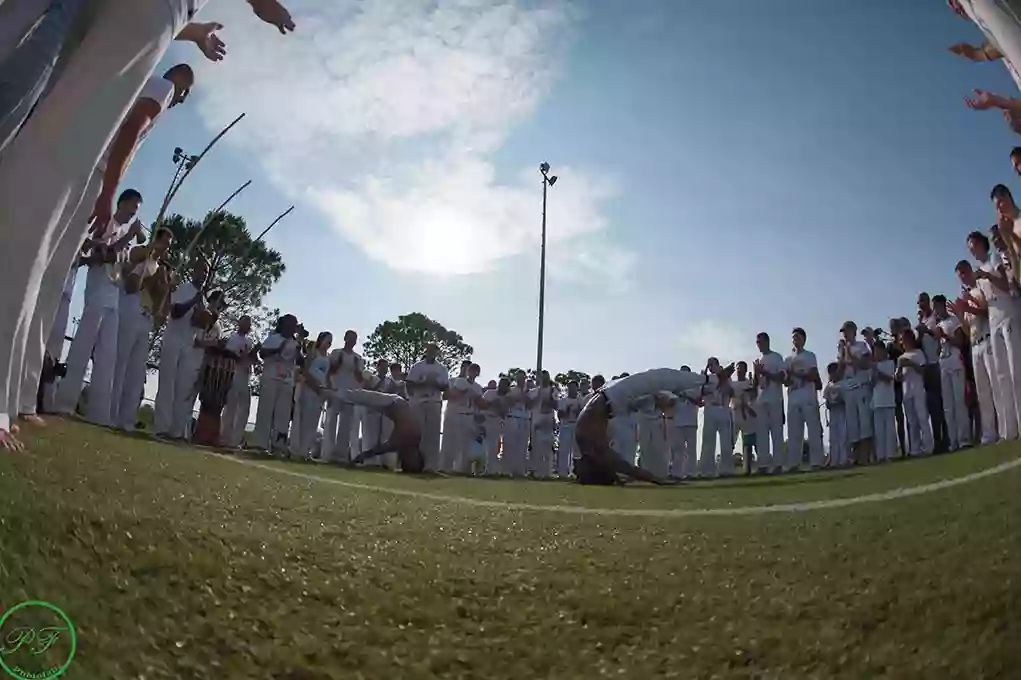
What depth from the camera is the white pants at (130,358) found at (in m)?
3.99

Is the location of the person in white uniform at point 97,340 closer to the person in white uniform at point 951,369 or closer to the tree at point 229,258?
the tree at point 229,258

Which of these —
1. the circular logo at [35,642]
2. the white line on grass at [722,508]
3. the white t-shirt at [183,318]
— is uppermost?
the white t-shirt at [183,318]

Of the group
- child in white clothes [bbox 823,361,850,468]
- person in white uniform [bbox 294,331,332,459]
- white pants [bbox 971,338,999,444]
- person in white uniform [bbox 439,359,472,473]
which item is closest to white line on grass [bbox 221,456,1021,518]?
white pants [bbox 971,338,999,444]

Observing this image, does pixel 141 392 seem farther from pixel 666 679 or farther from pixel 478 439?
pixel 478 439

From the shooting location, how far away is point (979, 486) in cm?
178

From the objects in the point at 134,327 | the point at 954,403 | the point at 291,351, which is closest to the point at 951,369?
the point at 954,403

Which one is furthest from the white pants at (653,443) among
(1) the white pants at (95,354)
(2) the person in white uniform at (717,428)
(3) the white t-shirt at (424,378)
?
(1) the white pants at (95,354)

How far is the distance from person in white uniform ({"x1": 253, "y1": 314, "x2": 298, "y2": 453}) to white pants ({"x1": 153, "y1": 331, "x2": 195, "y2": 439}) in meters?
0.63

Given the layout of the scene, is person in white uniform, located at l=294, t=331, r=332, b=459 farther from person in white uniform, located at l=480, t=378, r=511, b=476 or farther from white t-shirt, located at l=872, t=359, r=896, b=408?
white t-shirt, located at l=872, t=359, r=896, b=408

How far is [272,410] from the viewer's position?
18.0 ft

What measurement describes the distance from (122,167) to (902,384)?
6045 mm

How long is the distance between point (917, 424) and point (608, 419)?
2.78 m

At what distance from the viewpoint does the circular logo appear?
766 mm

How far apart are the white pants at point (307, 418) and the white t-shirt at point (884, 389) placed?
17.1ft
